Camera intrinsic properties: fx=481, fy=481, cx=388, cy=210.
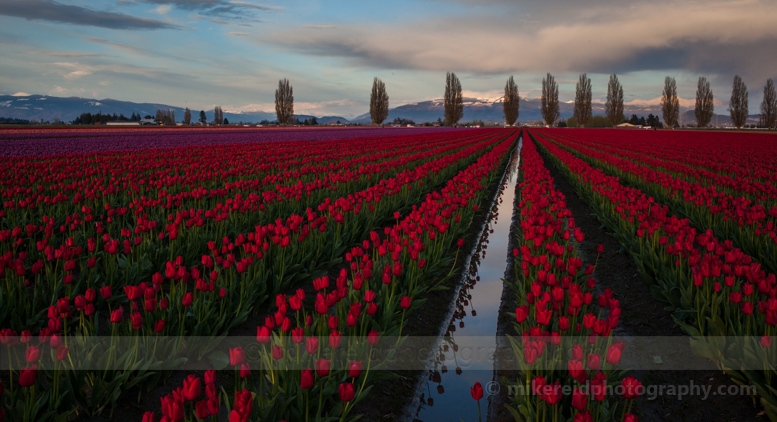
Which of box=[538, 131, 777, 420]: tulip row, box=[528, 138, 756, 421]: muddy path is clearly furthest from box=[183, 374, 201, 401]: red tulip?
box=[538, 131, 777, 420]: tulip row

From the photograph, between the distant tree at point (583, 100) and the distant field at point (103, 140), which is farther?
the distant tree at point (583, 100)

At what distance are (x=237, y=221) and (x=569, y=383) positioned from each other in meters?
5.14

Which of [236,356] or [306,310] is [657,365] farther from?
[236,356]

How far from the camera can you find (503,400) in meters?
3.55

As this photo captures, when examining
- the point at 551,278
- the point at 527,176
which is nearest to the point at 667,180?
the point at 527,176

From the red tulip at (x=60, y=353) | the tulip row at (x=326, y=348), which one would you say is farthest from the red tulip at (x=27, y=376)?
the tulip row at (x=326, y=348)

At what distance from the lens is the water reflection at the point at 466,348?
3549 mm

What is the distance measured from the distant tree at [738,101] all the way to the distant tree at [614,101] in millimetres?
22795

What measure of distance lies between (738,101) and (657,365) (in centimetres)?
10208

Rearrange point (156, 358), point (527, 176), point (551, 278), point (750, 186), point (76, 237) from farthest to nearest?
1. point (527, 176)
2. point (750, 186)
3. point (76, 237)
4. point (551, 278)
5. point (156, 358)

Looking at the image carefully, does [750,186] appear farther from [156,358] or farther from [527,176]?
[156,358]

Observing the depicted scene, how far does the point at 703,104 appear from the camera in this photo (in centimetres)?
9194

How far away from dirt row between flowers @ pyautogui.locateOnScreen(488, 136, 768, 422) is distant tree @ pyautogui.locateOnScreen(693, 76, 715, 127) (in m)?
103

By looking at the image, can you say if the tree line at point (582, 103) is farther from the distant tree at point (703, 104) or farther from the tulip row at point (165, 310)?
the tulip row at point (165, 310)
